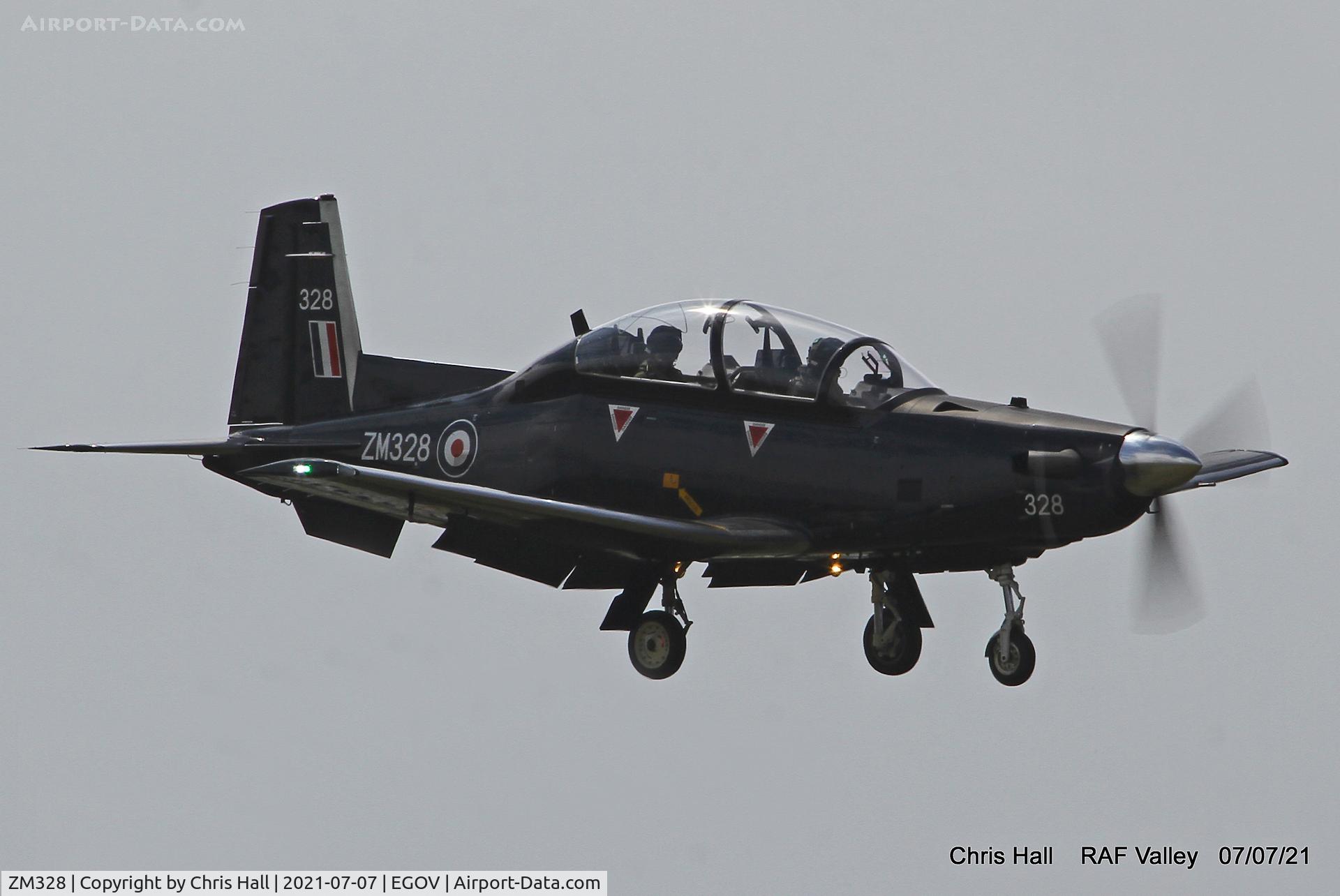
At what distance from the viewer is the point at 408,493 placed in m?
16.3

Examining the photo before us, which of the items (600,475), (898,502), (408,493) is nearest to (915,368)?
(898,502)

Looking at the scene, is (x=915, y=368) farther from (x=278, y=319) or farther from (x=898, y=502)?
(x=278, y=319)

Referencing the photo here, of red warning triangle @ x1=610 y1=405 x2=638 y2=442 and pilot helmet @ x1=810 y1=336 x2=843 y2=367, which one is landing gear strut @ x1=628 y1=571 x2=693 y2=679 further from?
pilot helmet @ x1=810 y1=336 x2=843 y2=367

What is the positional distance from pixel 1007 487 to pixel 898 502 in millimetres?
899

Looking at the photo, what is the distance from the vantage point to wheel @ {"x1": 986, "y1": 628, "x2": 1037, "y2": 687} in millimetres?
16781

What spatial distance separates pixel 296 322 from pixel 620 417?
484 cm

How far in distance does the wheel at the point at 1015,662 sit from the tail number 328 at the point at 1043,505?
1366 mm

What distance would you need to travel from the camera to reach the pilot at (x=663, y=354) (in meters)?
17.4

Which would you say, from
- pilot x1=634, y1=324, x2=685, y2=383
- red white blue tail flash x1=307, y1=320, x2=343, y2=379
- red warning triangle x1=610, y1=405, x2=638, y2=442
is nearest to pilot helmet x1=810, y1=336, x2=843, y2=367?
pilot x1=634, y1=324, x2=685, y2=383

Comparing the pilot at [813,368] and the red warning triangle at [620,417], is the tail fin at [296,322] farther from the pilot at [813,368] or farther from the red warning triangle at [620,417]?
the pilot at [813,368]

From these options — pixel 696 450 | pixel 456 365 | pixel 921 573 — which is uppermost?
pixel 456 365

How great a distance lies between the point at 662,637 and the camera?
17.5m

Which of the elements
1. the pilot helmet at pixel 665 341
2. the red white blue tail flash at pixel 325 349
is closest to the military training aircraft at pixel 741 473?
the pilot helmet at pixel 665 341

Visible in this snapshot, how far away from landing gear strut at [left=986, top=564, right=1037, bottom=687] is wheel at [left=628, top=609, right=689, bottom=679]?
254 centimetres
